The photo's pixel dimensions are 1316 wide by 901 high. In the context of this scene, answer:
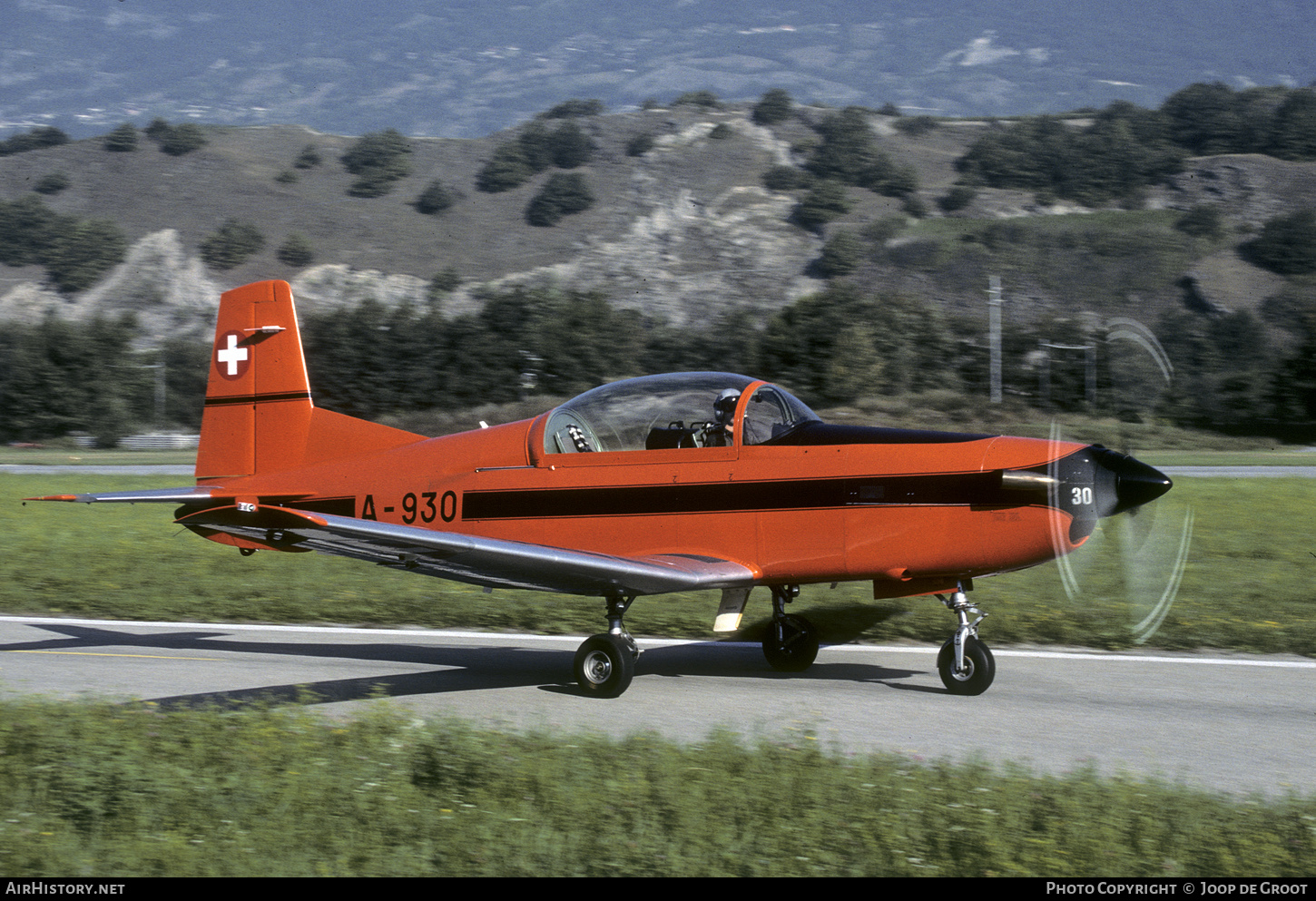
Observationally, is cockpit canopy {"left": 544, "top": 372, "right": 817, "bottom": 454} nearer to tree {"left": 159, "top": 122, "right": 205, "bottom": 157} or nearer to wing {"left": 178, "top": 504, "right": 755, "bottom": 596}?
wing {"left": 178, "top": 504, "right": 755, "bottom": 596}

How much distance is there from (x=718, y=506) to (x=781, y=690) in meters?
1.37

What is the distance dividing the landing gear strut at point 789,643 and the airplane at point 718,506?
0.04ft

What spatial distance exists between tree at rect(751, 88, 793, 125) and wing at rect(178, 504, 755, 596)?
117 meters

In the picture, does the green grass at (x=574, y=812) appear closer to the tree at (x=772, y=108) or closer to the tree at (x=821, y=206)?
the tree at (x=821, y=206)

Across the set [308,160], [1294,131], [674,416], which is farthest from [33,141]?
[674,416]

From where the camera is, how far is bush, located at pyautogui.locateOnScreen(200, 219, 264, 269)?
9544 cm

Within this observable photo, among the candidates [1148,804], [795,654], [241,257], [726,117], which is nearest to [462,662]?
[795,654]

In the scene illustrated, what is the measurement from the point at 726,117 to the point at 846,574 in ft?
389

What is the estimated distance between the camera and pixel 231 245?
9681cm

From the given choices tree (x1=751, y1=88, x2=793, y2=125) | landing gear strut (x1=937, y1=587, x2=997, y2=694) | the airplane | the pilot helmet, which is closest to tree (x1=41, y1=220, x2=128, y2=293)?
tree (x1=751, y1=88, x2=793, y2=125)

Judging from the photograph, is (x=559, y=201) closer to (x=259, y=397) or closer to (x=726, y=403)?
(x=259, y=397)

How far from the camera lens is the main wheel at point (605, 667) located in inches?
305

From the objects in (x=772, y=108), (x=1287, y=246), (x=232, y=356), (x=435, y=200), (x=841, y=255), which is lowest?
(x=232, y=356)

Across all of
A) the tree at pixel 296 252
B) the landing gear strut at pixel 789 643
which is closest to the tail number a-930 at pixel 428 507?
the landing gear strut at pixel 789 643
